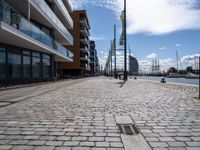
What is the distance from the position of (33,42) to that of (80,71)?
61.1 m

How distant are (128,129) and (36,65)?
31.2 meters

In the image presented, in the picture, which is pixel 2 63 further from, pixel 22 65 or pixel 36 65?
pixel 36 65

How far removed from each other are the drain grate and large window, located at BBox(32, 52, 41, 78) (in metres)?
29.2

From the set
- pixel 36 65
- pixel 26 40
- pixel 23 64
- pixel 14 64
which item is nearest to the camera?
pixel 26 40

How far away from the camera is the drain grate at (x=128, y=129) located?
6.33 metres

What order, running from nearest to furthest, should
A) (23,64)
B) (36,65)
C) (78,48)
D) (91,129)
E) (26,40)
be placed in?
(91,129) → (26,40) → (23,64) → (36,65) → (78,48)

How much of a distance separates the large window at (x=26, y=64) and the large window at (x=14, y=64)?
161cm

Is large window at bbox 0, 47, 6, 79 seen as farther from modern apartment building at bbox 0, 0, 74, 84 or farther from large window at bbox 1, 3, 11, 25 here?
large window at bbox 1, 3, 11, 25

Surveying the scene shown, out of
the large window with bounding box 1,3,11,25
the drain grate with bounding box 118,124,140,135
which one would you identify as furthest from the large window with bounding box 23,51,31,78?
the drain grate with bounding box 118,124,140,135

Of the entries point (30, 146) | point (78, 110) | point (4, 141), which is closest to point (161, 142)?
point (30, 146)

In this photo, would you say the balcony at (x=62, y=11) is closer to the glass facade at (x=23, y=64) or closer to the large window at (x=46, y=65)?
the glass facade at (x=23, y=64)

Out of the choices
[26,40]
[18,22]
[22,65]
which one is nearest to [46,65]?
[22,65]

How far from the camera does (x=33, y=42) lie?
88.5ft

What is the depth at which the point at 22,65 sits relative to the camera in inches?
1227
